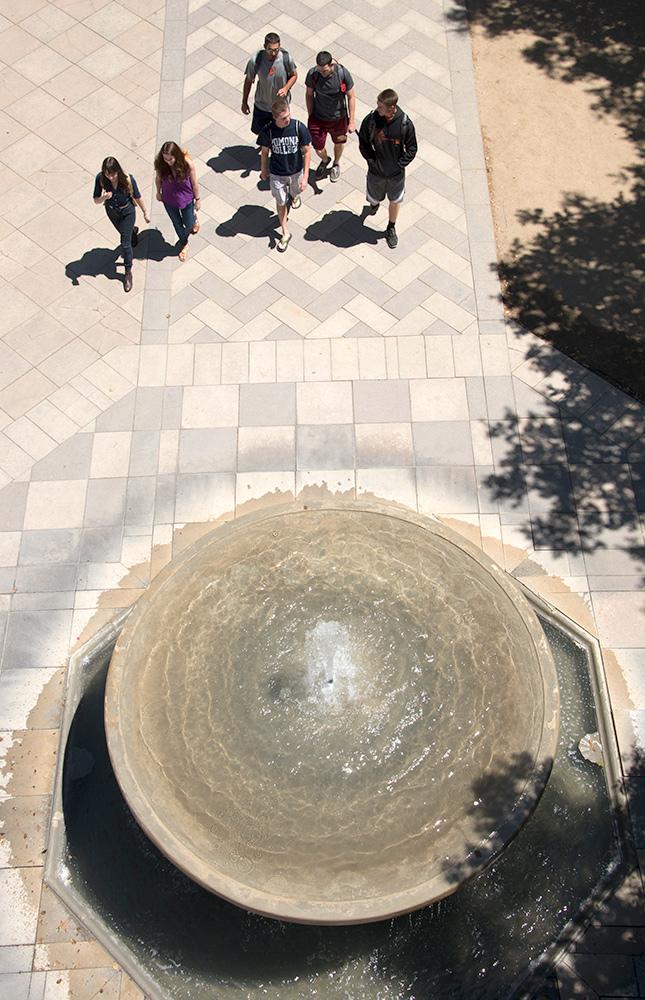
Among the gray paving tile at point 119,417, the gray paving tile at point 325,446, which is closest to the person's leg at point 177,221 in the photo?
the gray paving tile at point 119,417

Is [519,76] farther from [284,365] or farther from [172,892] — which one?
[172,892]

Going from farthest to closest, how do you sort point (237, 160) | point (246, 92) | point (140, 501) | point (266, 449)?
1. point (237, 160)
2. point (246, 92)
3. point (266, 449)
4. point (140, 501)

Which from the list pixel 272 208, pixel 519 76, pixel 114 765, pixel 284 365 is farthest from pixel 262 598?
pixel 519 76

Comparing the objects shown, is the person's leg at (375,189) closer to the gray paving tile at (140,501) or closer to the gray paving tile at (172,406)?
the gray paving tile at (172,406)

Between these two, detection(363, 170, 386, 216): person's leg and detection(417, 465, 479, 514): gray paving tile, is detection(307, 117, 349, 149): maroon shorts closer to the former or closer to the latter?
detection(363, 170, 386, 216): person's leg

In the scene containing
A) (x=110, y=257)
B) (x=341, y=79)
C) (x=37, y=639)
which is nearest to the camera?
(x=37, y=639)

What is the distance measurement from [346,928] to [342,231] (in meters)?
7.56

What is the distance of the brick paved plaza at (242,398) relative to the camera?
848 cm

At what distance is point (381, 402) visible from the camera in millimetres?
10023

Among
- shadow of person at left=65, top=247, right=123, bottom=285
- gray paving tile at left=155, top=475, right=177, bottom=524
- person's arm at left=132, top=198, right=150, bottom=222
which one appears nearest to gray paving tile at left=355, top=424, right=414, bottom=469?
gray paving tile at left=155, top=475, right=177, bottom=524

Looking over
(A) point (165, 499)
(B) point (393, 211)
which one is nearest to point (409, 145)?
(B) point (393, 211)

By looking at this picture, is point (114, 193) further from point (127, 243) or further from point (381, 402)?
point (381, 402)

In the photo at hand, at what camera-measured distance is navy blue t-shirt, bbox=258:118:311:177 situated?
9930mm

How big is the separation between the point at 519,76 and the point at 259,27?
11.9 feet
